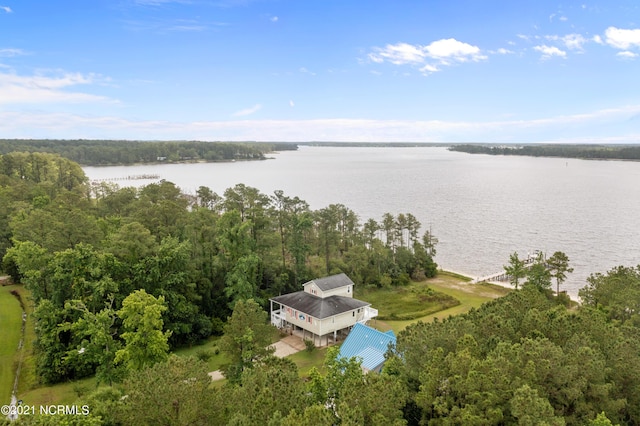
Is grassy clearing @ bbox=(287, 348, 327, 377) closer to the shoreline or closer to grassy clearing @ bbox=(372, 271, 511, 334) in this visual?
grassy clearing @ bbox=(372, 271, 511, 334)

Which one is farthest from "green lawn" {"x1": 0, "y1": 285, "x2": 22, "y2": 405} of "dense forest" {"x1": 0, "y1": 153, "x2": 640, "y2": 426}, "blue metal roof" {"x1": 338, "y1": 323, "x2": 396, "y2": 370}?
"blue metal roof" {"x1": 338, "y1": 323, "x2": 396, "y2": 370}

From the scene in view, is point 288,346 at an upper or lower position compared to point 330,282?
lower

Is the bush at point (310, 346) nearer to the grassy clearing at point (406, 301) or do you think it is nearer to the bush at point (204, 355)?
the bush at point (204, 355)

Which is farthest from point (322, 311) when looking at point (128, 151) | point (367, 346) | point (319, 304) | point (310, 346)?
point (128, 151)

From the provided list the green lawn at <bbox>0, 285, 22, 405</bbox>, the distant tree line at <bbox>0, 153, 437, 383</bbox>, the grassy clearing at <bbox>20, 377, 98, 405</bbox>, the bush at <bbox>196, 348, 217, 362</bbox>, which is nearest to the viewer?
the grassy clearing at <bbox>20, 377, 98, 405</bbox>

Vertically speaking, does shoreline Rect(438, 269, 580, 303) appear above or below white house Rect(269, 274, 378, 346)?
below

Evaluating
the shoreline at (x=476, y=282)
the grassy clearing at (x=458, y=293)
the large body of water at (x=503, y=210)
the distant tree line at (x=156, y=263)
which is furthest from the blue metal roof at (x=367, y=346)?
the large body of water at (x=503, y=210)

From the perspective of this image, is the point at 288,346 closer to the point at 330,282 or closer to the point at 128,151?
the point at 330,282

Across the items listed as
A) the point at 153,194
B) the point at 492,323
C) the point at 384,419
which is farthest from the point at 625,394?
the point at 153,194
